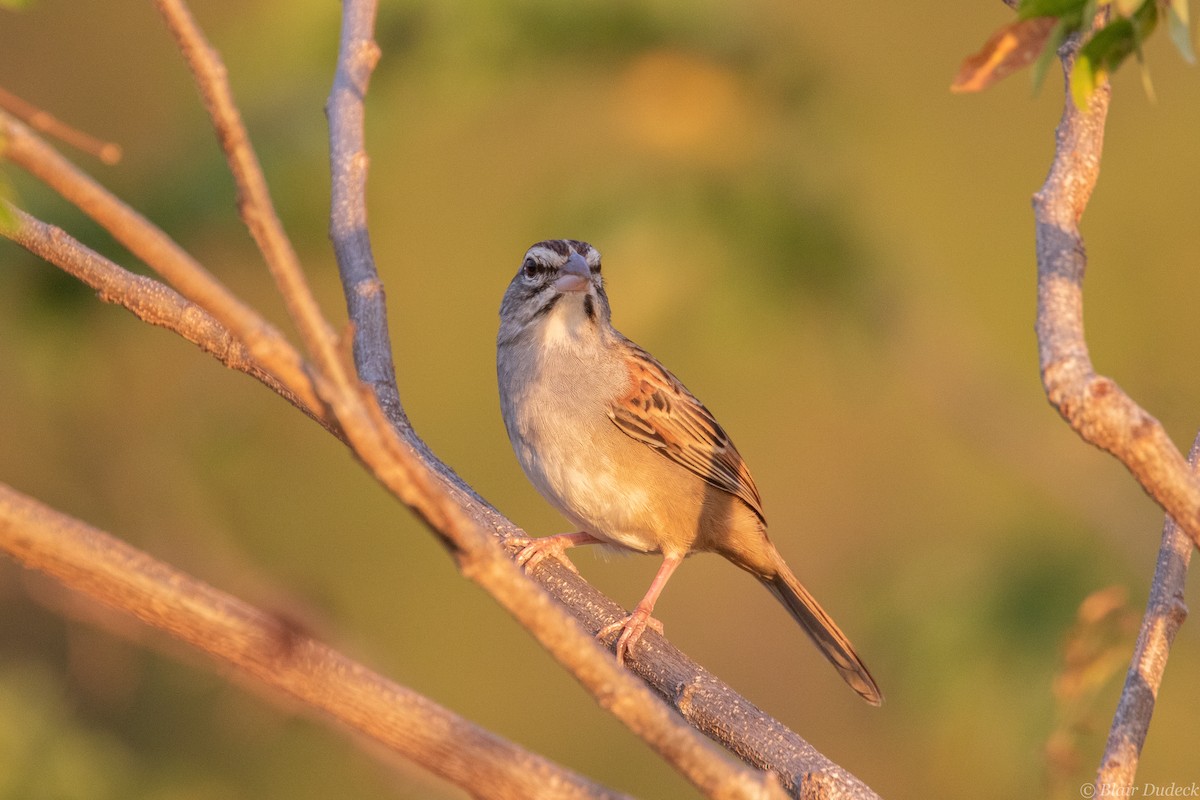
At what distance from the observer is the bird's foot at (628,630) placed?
405 centimetres

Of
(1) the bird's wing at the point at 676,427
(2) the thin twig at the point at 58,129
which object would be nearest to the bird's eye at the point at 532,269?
(1) the bird's wing at the point at 676,427

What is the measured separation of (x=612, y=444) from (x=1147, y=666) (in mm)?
2983

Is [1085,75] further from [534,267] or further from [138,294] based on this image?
[534,267]

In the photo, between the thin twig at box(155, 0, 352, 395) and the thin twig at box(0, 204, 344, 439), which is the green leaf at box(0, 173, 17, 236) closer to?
the thin twig at box(155, 0, 352, 395)

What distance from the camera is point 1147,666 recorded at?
2.61 meters

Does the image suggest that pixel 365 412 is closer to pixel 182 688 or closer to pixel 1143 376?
pixel 1143 376

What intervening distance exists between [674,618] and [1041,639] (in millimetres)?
3721

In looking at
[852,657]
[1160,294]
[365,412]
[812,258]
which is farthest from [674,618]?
[365,412]

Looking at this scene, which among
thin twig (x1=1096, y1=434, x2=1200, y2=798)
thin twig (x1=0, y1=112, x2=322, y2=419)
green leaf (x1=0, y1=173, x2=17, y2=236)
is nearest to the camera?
thin twig (x1=0, y1=112, x2=322, y2=419)

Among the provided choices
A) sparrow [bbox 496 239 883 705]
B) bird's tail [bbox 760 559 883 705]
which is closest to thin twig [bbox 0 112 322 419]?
sparrow [bbox 496 239 883 705]

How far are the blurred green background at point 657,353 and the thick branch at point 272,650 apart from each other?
267 centimetres

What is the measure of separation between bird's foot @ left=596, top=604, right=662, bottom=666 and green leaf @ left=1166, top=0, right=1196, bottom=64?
2.59m

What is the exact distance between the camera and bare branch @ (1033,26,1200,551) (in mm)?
1938

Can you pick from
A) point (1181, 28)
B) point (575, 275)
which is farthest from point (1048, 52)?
point (575, 275)
